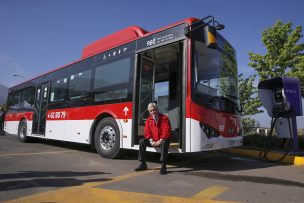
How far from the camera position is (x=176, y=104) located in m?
8.00

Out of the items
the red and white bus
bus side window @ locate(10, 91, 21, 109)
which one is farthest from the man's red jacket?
bus side window @ locate(10, 91, 21, 109)

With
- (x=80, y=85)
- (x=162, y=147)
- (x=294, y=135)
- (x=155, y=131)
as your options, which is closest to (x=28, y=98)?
(x=80, y=85)

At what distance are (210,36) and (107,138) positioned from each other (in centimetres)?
376

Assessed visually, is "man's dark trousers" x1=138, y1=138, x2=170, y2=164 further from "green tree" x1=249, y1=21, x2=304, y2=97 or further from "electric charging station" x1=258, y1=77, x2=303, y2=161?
"green tree" x1=249, y1=21, x2=304, y2=97

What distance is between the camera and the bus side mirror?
5688 mm

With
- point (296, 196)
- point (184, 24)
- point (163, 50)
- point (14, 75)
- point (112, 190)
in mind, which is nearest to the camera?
point (296, 196)

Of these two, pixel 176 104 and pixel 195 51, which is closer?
pixel 195 51

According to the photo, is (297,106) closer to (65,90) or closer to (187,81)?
(187,81)

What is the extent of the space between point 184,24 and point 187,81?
127 cm

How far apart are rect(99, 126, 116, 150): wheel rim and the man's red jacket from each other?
1699 mm

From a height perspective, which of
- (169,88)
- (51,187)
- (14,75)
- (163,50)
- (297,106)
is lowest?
(51,187)

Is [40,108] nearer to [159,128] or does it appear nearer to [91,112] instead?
[91,112]

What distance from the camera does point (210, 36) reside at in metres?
5.71

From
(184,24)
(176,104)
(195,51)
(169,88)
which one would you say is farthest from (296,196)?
(169,88)
